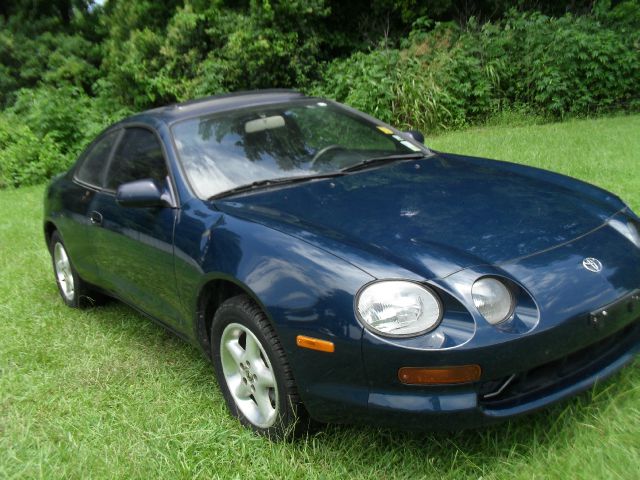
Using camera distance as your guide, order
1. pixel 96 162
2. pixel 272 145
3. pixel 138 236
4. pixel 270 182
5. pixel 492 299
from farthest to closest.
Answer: pixel 96 162 → pixel 272 145 → pixel 138 236 → pixel 270 182 → pixel 492 299

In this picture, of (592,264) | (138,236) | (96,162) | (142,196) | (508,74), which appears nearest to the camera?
(592,264)

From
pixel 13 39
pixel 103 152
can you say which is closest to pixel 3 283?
pixel 103 152

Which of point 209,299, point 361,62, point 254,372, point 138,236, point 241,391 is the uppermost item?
point 138,236

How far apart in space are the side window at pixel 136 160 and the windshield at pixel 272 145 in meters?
0.17

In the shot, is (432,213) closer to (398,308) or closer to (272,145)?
(398,308)

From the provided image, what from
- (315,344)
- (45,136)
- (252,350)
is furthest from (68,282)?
(45,136)

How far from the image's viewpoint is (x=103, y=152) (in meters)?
4.32

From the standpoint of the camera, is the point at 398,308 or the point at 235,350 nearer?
the point at 398,308

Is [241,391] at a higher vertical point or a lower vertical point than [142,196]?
lower

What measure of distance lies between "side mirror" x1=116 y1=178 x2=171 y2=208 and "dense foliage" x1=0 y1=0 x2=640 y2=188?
28.9ft

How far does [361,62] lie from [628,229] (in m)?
10.7

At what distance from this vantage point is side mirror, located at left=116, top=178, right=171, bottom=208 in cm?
322

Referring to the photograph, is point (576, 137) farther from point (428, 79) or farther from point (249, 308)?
point (249, 308)

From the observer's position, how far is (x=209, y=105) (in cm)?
386
